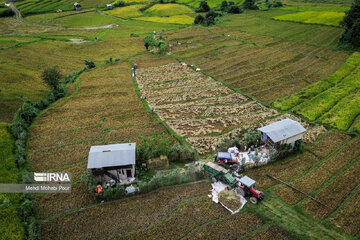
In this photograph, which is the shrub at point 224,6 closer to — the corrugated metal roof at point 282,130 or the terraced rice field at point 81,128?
the terraced rice field at point 81,128

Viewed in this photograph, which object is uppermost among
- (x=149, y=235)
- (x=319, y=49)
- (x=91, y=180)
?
(x=319, y=49)

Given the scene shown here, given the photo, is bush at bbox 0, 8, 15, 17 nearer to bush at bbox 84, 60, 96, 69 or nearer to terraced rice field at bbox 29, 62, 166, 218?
bush at bbox 84, 60, 96, 69

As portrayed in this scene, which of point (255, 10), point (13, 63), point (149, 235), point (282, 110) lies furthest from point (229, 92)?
point (255, 10)

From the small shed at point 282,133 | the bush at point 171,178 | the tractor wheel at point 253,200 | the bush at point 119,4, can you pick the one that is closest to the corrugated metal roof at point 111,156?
the bush at point 171,178

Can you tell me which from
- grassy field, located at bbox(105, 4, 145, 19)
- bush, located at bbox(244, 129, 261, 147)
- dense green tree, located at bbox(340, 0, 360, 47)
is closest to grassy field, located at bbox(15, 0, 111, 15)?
grassy field, located at bbox(105, 4, 145, 19)

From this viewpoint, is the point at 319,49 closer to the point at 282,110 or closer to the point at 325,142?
the point at 282,110
